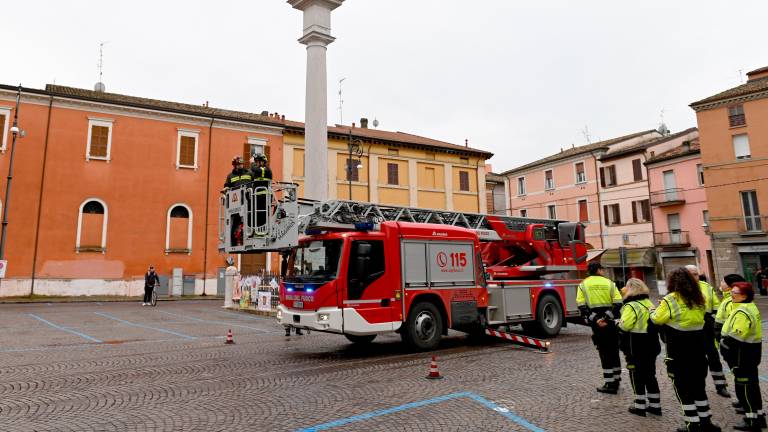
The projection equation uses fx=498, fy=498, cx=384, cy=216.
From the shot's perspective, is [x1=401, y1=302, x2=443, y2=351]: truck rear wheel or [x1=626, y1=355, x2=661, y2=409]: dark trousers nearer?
[x1=626, y1=355, x2=661, y2=409]: dark trousers

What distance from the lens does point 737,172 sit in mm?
29828

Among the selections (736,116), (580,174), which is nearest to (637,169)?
(580,174)

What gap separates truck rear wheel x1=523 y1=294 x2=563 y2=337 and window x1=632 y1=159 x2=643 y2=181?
27917 millimetres

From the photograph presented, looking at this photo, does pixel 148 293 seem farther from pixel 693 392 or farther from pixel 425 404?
pixel 693 392

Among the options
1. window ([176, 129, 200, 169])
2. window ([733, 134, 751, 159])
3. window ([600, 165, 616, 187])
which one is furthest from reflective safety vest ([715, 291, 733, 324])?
window ([600, 165, 616, 187])

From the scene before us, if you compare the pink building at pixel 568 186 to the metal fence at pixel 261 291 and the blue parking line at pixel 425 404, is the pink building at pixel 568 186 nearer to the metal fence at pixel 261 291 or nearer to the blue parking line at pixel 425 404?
the metal fence at pixel 261 291

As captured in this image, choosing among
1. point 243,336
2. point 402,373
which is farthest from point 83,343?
point 402,373

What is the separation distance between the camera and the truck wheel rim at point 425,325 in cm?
991

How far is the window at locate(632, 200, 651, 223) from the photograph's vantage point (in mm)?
35812

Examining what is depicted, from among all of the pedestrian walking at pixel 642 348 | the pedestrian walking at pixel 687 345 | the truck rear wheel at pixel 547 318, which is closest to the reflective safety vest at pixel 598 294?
the pedestrian walking at pixel 642 348

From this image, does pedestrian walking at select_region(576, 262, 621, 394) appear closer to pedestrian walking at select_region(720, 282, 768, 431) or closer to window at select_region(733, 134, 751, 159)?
pedestrian walking at select_region(720, 282, 768, 431)

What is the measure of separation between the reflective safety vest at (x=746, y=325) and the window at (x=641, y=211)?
34351 mm

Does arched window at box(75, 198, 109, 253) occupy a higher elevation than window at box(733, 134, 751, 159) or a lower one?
lower

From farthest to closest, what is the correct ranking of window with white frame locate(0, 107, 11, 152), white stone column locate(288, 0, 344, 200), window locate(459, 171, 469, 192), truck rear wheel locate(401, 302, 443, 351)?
window locate(459, 171, 469, 192)
window with white frame locate(0, 107, 11, 152)
white stone column locate(288, 0, 344, 200)
truck rear wheel locate(401, 302, 443, 351)
